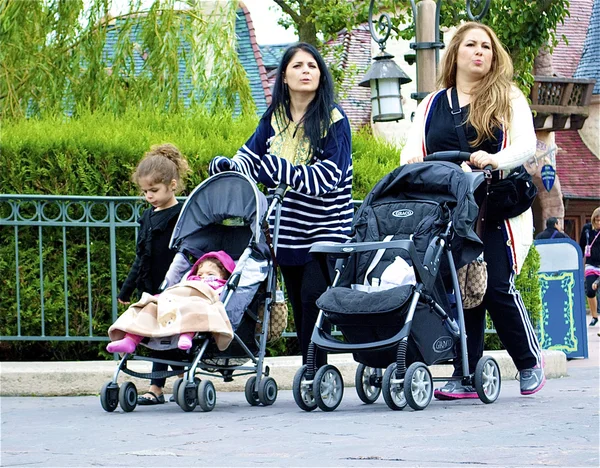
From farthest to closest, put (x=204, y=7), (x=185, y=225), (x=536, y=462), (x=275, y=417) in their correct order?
1. (x=204, y=7)
2. (x=185, y=225)
3. (x=275, y=417)
4. (x=536, y=462)

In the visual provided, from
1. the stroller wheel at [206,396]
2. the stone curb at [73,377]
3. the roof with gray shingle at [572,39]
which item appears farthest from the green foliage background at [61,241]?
the roof with gray shingle at [572,39]

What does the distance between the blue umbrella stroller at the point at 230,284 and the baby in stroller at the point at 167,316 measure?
0.41ft

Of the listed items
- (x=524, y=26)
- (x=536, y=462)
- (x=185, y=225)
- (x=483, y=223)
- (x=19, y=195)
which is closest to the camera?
(x=536, y=462)

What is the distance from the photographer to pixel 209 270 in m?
6.57

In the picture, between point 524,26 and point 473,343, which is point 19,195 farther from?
point 524,26

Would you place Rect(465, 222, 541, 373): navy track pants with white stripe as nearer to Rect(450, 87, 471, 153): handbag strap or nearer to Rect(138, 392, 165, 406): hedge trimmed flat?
Rect(450, 87, 471, 153): handbag strap

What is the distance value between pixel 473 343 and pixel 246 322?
1.30 meters

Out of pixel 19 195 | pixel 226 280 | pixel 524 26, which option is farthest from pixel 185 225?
pixel 524 26

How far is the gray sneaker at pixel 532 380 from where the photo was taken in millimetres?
6531

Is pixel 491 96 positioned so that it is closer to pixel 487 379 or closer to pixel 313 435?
pixel 487 379

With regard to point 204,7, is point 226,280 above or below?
below

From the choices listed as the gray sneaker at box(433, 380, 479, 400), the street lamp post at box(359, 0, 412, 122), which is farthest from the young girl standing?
the street lamp post at box(359, 0, 412, 122)

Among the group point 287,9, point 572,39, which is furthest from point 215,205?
point 572,39

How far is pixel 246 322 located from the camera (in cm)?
662
